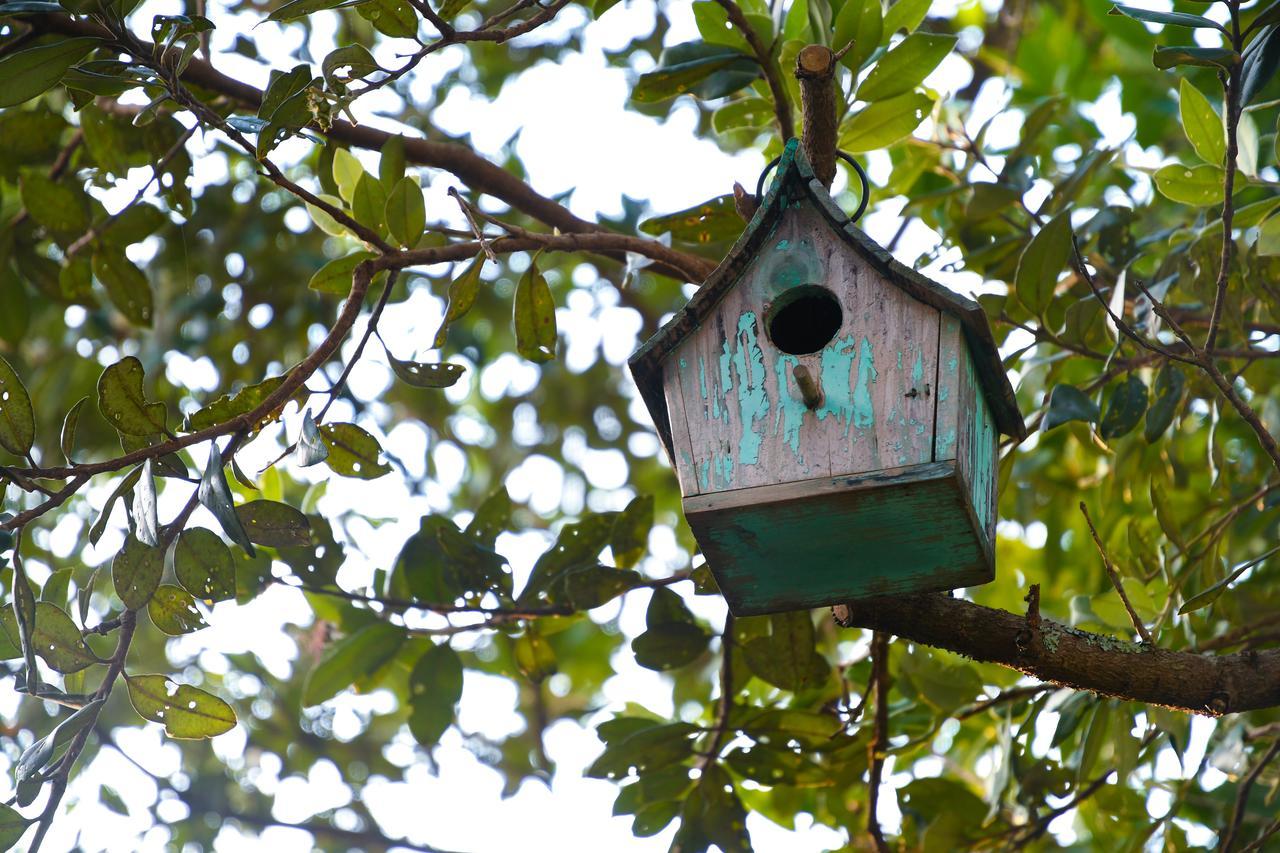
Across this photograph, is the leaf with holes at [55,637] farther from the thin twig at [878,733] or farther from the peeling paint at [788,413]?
the thin twig at [878,733]

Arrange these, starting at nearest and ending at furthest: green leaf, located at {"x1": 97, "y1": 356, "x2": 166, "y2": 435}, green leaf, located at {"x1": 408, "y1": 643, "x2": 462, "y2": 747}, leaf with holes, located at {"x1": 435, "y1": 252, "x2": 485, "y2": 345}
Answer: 1. green leaf, located at {"x1": 97, "y1": 356, "x2": 166, "y2": 435}
2. leaf with holes, located at {"x1": 435, "y1": 252, "x2": 485, "y2": 345}
3. green leaf, located at {"x1": 408, "y1": 643, "x2": 462, "y2": 747}

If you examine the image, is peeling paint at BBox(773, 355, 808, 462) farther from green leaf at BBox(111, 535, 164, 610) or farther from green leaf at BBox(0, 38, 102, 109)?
green leaf at BBox(0, 38, 102, 109)

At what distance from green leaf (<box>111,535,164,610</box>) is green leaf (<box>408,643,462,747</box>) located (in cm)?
75

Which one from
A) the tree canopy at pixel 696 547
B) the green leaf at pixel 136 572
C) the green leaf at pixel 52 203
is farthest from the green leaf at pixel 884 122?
the green leaf at pixel 52 203

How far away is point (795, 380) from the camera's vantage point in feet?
5.58

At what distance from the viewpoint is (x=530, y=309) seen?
228 centimetres

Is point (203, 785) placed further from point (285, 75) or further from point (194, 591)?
point (285, 75)

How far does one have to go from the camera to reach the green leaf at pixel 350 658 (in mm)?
2572

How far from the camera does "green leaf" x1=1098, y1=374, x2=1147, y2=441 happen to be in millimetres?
2336

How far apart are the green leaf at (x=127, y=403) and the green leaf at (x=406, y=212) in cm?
46

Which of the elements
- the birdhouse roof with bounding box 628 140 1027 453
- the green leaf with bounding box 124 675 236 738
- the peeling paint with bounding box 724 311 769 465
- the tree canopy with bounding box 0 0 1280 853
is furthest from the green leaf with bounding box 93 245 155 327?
the peeling paint with bounding box 724 311 769 465

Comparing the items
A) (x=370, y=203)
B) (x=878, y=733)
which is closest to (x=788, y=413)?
(x=370, y=203)

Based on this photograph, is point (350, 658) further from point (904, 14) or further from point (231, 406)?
point (904, 14)

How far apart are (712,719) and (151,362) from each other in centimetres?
227
